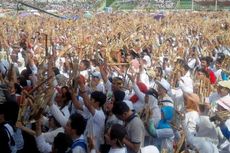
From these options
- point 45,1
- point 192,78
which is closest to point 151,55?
point 192,78

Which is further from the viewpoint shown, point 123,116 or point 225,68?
point 225,68

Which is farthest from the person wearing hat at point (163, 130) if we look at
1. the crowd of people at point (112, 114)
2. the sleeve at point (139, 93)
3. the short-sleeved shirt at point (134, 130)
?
the sleeve at point (139, 93)

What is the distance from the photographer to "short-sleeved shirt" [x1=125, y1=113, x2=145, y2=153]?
539 cm

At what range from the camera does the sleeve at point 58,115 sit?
18.8 ft

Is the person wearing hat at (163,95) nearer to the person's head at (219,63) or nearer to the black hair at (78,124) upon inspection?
the black hair at (78,124)

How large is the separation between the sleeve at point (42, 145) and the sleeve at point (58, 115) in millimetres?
531

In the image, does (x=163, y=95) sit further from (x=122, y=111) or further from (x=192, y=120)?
(x=122, y=111)

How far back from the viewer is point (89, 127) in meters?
5.73

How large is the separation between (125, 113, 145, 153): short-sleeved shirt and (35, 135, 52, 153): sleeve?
2.75 feet

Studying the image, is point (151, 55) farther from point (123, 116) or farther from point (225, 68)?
point (123, 116)

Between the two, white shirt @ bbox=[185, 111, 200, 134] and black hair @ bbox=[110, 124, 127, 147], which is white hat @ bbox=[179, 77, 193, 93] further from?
black hair @ bbox=[110, 124, 127, 147]

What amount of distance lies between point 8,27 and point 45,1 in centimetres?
2805

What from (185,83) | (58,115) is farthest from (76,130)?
(185,83)

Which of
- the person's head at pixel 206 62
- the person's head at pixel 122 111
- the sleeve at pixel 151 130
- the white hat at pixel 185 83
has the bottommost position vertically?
the person's head at pixel 206 62
